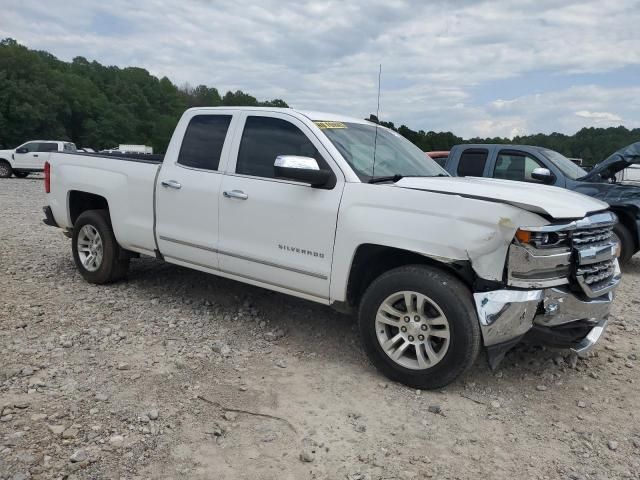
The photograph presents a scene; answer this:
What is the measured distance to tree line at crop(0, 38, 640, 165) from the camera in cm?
5644

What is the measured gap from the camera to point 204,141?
16.6 ft

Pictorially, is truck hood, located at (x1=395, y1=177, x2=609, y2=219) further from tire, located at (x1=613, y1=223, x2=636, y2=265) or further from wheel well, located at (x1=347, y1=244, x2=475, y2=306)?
tire, located at (x1=613, y1=223, x2=636, y2=265)

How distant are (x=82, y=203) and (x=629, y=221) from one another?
7139 millimetres

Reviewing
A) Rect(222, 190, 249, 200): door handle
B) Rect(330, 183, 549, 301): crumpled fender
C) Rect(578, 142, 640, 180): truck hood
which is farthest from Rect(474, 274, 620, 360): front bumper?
Rect(578, 142, 640, 180): truck hood

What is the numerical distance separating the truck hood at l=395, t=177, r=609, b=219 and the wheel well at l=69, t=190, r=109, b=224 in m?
3.74

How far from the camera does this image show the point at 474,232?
3428 mm

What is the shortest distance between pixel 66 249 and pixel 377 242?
565 cm

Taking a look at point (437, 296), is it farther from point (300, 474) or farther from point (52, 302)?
point (52, 302)

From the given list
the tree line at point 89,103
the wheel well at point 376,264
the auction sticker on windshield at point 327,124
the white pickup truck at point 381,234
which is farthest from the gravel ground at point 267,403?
the tree line at point 89,103

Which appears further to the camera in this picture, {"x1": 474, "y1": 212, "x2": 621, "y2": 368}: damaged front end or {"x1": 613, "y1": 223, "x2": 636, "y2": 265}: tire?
{"x1": 613, "y1": 223, "x2": 636, "y2": 265}: tire

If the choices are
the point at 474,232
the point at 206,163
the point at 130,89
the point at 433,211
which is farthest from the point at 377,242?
the point at 130,89

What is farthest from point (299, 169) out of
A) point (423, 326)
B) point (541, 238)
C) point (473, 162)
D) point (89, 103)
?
point (89, 103)

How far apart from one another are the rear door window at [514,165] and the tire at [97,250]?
598 centimetres

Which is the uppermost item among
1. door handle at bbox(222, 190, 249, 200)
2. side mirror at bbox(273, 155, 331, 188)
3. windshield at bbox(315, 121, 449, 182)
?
windshield at bbox(315, 121, 449, 182)
